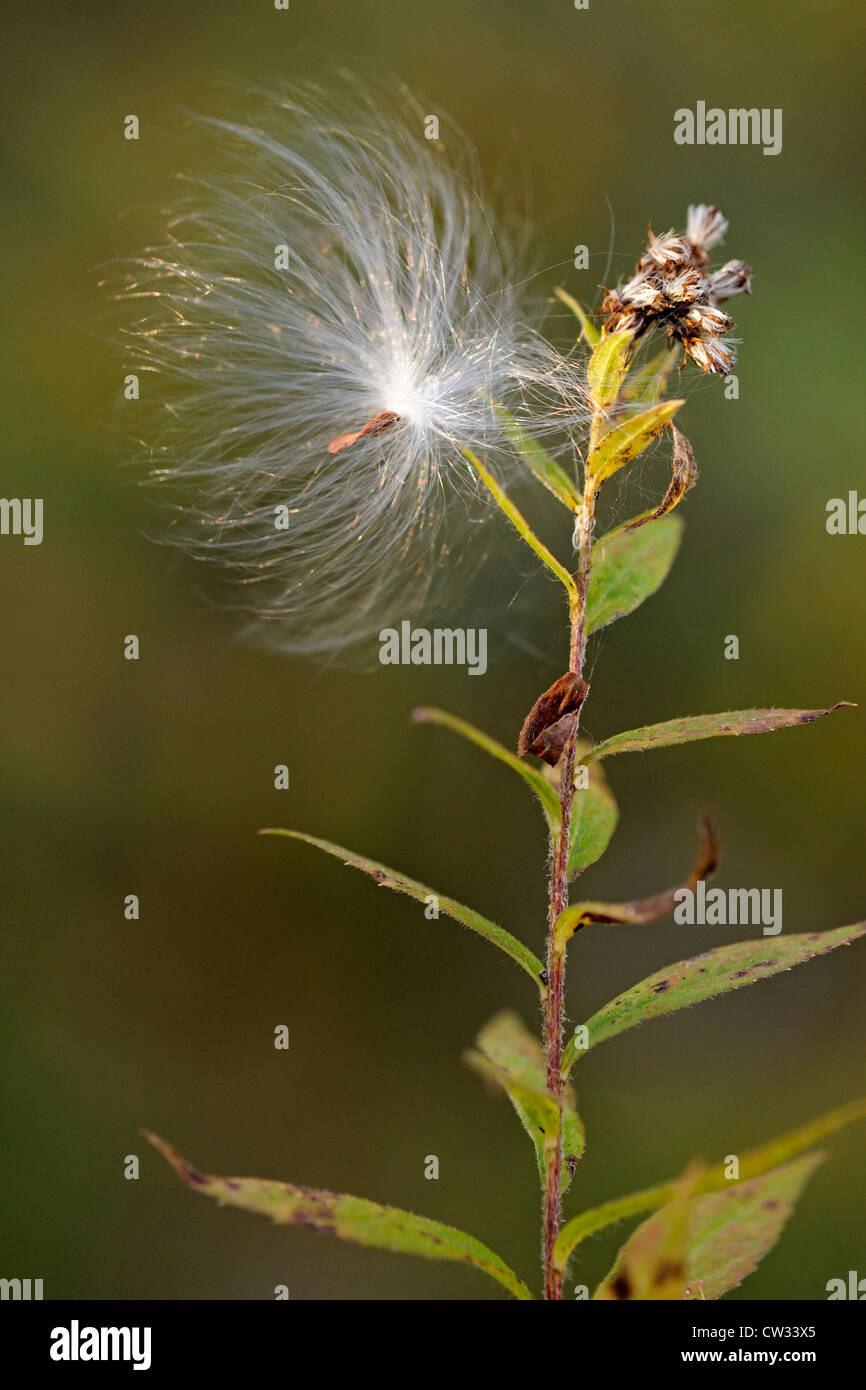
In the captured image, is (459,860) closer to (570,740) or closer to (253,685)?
(253,685)

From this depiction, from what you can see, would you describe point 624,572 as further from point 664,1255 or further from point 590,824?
point 664,1255

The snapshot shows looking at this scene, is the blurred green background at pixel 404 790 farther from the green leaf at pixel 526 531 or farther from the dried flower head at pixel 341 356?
the green leaf at pixel 526 531

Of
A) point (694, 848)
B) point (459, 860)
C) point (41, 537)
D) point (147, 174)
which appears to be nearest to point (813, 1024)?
point (694, 848)

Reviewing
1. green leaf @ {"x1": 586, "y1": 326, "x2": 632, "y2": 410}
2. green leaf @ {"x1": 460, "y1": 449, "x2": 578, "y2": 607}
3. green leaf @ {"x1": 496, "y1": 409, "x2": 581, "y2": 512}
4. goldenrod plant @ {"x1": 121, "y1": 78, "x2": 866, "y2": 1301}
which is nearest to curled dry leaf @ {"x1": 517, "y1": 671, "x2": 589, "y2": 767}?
goldenrod plant @ {"x1": 121, "y1": 78, "x2": 866, "y2": 1301}

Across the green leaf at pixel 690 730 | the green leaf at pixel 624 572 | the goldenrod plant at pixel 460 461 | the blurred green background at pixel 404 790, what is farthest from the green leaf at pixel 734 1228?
the blurred green background at pixel 404 790

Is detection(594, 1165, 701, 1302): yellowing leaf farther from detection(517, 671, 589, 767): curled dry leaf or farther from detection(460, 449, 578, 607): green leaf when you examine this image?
detection(460, 449, 578, 607): green leaf

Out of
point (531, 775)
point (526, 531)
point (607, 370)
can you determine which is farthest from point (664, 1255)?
point (607, 370)

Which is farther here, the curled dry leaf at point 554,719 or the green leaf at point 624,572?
the green leaf at point 624,572
